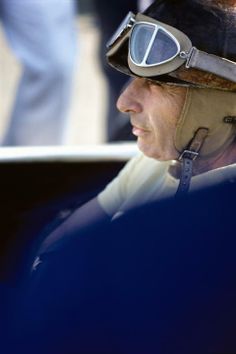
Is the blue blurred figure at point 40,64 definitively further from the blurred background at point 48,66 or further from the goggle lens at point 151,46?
the goggle lens at point 151,46

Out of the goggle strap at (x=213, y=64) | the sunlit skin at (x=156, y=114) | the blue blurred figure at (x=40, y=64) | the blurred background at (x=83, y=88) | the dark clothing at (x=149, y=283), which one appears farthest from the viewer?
the blurred background at (x=83, y=88)

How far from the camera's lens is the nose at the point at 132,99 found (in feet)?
8.10

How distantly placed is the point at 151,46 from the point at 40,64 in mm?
2151

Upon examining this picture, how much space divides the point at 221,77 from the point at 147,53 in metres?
0.19

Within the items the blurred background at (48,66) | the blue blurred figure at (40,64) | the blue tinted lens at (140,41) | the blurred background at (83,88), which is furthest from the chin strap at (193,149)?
the blurred background at (83,88)

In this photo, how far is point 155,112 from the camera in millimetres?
2463

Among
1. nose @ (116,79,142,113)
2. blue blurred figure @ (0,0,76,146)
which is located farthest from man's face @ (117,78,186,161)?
blue blurred figure @ (0,0,76,146)

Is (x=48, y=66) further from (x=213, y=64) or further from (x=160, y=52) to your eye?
(x=213, y=64)

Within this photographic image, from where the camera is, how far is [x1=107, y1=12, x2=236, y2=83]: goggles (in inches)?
90.7

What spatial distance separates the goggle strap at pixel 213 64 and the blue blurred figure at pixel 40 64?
2137mm

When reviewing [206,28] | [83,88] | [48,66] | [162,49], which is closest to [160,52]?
[162,49]

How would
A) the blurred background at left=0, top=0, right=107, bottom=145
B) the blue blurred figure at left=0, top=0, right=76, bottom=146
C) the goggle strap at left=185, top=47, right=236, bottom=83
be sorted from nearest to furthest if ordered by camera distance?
1. the goggle strap at left=185, top=47, right=236, bottom=83
2. the blue blurred figure at left=0, top=0, right=76, bottom=146
3. the blurred background at left=0, top=0, right=107, bottom=145

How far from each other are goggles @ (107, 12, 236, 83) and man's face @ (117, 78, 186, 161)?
0.19 ft

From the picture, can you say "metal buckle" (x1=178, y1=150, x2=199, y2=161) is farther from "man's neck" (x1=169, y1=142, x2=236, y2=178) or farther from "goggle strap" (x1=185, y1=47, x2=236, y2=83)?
"goggle strap" (x1=185, y1=47, x2=236, y2=83)
